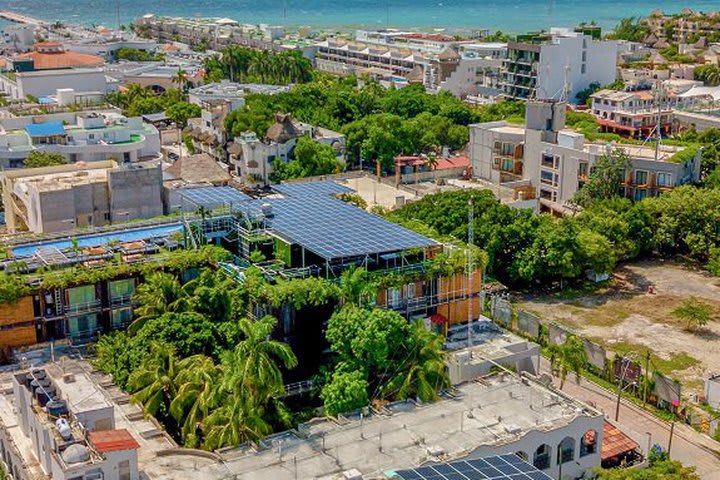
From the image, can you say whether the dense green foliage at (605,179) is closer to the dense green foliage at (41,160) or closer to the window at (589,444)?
the window at (589,444)

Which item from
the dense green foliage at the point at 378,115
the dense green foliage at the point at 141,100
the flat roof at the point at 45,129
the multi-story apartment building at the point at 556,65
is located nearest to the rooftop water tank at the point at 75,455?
the flat roof at the point at 45,129

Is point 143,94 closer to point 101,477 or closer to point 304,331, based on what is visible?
point 304,331

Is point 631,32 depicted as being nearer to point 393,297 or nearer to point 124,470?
point 393,297

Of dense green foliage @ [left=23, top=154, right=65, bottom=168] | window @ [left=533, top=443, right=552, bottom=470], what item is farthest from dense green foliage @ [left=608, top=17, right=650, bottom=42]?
window @ [left=533, top=443, right=552, bottom=470]

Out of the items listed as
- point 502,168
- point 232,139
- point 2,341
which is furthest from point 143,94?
point 2,341

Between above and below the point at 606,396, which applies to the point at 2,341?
above
